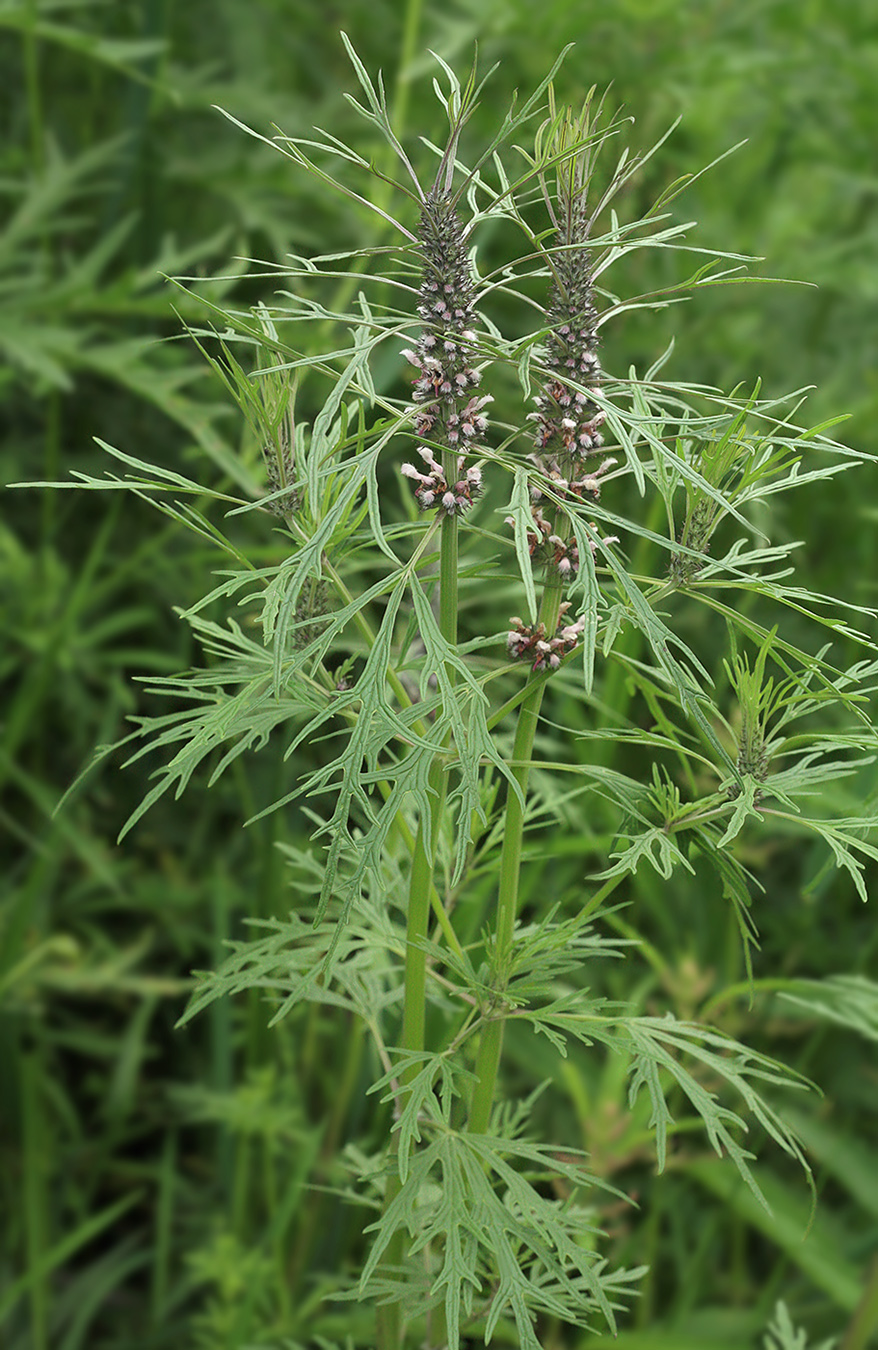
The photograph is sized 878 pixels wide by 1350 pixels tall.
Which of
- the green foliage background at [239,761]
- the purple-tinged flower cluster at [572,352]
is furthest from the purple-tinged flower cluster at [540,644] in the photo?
the green foliage background at [239,761]

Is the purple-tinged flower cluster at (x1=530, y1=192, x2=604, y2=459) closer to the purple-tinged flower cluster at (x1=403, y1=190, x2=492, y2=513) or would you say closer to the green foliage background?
the purple-tinged flower cluster at (x1=403, y1=190, x2=492, y2=513)

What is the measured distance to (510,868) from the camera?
0.92 meters

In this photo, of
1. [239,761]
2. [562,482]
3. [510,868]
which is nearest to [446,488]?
[562,482]

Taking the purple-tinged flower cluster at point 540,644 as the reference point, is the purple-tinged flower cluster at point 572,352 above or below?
above

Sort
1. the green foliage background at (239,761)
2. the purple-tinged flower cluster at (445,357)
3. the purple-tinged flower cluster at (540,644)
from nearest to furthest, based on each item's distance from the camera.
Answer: the purple-tinged flower cluster at (445,357) → the purple-tinged flower cluster at (540,644) → the green foliage background at (239,761)

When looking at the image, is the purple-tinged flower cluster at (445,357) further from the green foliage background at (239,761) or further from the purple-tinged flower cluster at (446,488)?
the green foliage background at (239,761)

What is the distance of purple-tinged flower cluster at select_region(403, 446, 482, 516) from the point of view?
31.4 inches

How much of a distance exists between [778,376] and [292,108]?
101 centimetres

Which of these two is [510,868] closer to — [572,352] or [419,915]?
[419,915]

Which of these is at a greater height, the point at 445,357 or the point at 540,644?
the point at 445,357

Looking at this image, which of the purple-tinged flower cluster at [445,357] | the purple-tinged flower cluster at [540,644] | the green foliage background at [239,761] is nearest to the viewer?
the purple-tinged flower cluster at [445,357]

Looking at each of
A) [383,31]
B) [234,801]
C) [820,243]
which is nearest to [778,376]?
[820,243]

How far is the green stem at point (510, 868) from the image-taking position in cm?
88

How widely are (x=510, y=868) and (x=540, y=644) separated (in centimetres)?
16
